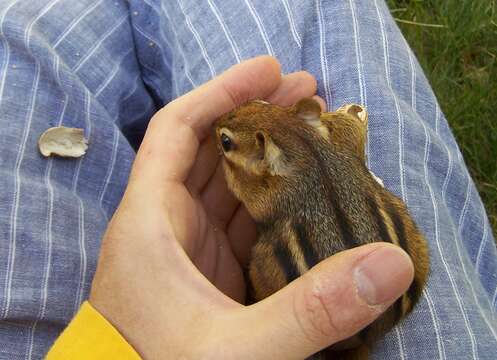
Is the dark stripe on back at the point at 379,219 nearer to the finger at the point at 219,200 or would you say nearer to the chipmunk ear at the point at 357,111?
the chipmunk ear at the point at 357,111

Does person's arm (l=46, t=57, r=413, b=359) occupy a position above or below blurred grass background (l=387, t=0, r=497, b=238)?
above

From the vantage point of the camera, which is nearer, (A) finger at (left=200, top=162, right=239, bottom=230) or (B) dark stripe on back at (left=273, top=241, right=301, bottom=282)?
(B) dark stripe on back at (left=273, top=241, right=301, bottom=282)

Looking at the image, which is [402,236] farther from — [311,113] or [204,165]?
[204,165]

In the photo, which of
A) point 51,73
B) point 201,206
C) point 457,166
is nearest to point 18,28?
point 51,73

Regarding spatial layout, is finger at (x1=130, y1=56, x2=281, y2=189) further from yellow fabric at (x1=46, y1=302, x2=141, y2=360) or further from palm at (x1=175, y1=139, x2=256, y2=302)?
yellow fabric at (x1=46, y1=302, x2=141, y2=360)

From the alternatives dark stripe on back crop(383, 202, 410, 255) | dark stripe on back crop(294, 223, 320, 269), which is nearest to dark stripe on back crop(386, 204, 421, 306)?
dark stripe on back crop(383, 202, 410, 255)

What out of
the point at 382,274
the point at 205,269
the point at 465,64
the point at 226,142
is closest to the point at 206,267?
the point at 205,269

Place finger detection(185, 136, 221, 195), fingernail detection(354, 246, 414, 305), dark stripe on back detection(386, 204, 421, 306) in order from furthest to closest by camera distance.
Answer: finger detection(185, 136, 221, 195), dark stripe on back detection(386, 204, 421, 306), fingernail detection(354, 246, 414, 305)

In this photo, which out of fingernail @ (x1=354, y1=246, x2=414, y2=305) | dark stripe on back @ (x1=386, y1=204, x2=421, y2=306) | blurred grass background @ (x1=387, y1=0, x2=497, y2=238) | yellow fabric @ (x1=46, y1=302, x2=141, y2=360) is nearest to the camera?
fingernail @ (x1=354, y1=246, x2=414, y2=305)

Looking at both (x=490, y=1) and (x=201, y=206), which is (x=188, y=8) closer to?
(x=201, y=206)
